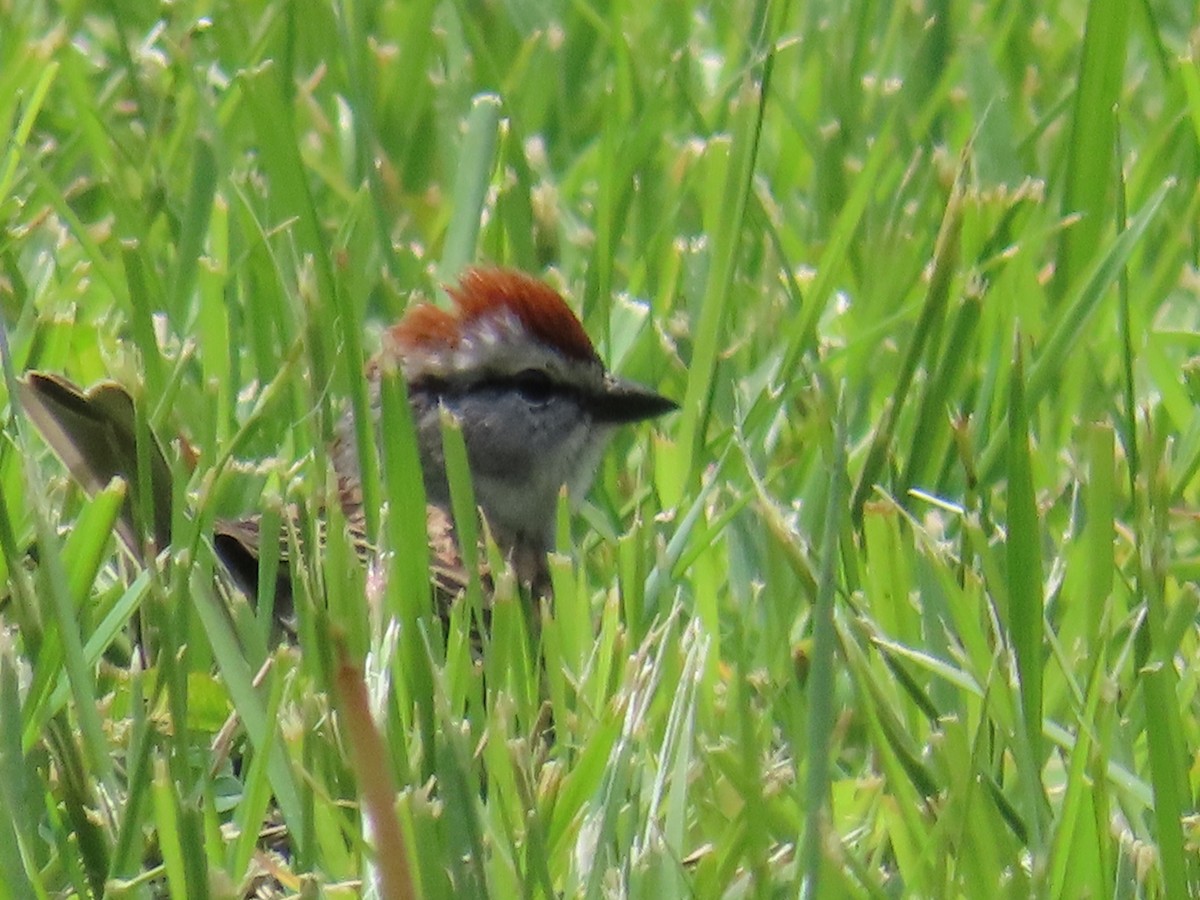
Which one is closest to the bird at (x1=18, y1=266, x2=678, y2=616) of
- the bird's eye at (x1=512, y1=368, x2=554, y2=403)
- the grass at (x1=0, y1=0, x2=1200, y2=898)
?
the bird's eye at (x1=512, y1=368, x2=554, y2=403)

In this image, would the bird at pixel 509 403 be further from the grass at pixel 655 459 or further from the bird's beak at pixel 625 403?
the grass at pixel 655 459

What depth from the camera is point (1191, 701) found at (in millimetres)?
2699

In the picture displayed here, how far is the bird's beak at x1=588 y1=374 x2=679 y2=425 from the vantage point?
12.2ft

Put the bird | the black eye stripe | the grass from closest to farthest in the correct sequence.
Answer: the grass → the bird → the black eye stripe

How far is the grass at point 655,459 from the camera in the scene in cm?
220

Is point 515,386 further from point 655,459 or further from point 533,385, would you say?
point 655,459

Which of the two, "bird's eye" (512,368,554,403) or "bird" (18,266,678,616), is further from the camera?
"bird's eye" (512,368,554,403)

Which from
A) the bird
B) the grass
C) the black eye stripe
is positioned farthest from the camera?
the black eye stripe

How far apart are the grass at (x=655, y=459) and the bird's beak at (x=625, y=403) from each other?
0.09 metres

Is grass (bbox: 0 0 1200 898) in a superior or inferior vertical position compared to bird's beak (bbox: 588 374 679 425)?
superior

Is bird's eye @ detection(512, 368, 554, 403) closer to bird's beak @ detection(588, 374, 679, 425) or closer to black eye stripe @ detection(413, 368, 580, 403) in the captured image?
black eye stripe @ detection(413, 368, 580, 403)

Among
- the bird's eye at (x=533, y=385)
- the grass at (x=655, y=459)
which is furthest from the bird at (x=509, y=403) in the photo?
the grass at (x=655, y=459)

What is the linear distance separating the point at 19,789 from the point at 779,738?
1.02 metres

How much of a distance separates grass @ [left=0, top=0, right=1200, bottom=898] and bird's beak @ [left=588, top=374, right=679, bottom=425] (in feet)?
0.28
